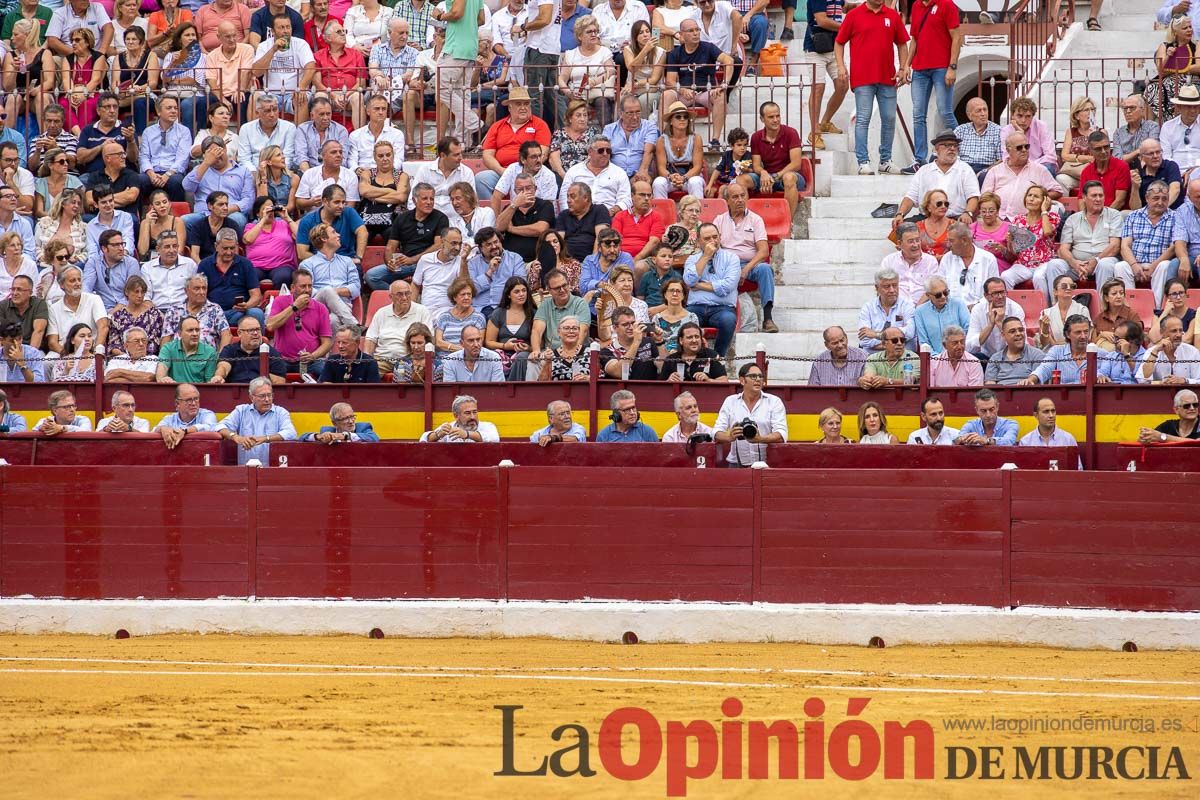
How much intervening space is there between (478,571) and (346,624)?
99cm

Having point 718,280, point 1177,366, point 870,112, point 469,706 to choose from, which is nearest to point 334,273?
point 718,280

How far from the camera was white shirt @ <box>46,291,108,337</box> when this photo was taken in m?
15.0

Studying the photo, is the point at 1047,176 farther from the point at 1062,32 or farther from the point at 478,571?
the point at 478,571

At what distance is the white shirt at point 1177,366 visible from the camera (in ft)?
42.7

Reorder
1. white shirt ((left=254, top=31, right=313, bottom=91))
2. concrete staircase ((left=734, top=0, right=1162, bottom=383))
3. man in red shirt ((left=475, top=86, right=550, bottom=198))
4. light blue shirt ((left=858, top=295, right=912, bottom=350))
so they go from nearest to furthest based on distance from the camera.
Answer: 1. light blue shirt ((left=858, top=295, right=912, bottom=350))
2. concrete staircase ((left=734, top=0, right=1162, bottom=383))
3. man in red shirt ((left=475, top=86, right=550, bottom=198))
4. white shirt ((left=254, top=31, right=313, bottom=91))

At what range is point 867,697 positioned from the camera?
1001cm

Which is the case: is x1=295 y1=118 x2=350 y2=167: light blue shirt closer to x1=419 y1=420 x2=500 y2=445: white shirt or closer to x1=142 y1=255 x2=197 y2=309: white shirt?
x1=142 y1=255 x2=197 y2=309: white shirt

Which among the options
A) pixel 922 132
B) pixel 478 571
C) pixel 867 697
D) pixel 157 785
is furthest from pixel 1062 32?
pixel 157 785

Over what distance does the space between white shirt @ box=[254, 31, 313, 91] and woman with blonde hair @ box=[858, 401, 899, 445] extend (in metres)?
7.44

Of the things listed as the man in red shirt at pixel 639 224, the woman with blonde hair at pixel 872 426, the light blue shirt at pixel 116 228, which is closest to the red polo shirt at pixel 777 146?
the man in red shirt at pixel 639 224

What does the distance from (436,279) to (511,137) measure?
78.5 inches

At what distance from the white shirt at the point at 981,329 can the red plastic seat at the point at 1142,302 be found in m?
0.85

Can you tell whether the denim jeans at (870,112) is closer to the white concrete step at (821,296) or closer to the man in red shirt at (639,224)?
the white concrete step at (821,296)

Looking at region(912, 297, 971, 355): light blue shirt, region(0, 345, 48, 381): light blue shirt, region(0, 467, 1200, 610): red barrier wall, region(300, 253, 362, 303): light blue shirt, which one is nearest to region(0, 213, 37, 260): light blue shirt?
region(0, 345, 48, 381): light blue shirt
